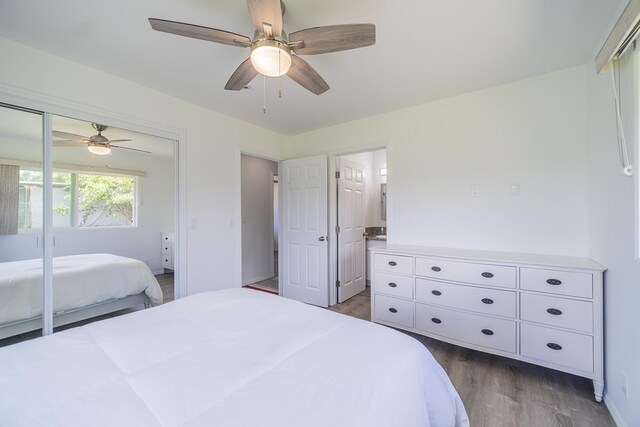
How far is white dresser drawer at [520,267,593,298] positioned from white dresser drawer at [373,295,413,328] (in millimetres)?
920

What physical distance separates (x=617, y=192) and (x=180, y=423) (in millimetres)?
2373

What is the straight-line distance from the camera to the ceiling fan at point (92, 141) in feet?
6.61

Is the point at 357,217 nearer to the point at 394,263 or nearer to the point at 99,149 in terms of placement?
the point at 394,263

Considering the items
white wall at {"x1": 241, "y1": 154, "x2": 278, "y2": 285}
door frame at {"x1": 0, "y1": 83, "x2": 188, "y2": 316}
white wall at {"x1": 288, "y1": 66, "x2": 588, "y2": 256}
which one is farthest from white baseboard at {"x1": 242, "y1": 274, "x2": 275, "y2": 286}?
white wall at {"x1": 288, "y1": 66, "x2": 588, "y2": 256}

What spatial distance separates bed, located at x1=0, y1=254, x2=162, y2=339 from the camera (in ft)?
5.95

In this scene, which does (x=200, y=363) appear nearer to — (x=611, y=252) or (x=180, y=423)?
(x=180, y=423)

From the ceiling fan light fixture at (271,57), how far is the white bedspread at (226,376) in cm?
140

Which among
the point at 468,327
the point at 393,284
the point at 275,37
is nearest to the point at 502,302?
the point at 468,327

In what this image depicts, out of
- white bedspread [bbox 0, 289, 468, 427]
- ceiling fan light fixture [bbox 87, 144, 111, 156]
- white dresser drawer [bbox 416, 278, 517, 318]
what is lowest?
white dresser drawer [bbox 416, 278, 517, 318]

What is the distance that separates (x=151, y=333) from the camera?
124cm

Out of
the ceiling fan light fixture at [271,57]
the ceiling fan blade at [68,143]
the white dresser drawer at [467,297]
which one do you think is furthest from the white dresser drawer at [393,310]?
the ceiling fan blade at [68,143]

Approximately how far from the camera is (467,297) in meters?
2.15

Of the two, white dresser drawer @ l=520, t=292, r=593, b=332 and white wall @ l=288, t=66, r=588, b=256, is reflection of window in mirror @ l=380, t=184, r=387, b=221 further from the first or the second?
white dresser drawer @ l=520, t=292, r=593, b=332

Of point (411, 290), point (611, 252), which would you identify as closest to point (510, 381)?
point (411, 290)
